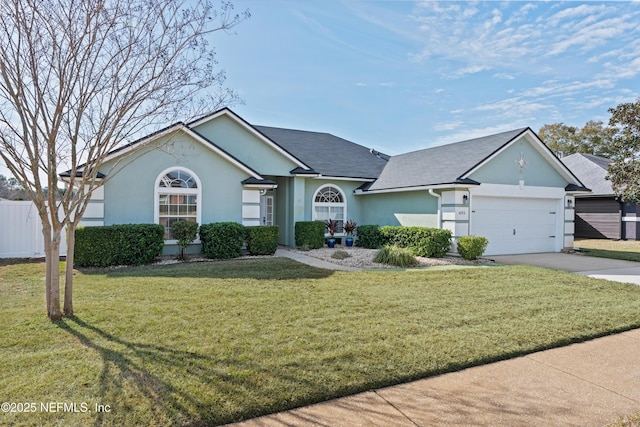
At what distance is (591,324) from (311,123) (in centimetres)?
1990

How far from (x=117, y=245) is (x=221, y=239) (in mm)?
2962

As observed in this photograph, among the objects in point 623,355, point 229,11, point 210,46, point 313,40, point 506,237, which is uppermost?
point 313,40

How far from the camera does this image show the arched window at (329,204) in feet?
57.3

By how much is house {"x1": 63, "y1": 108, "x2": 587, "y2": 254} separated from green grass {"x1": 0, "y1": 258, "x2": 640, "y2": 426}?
396cm

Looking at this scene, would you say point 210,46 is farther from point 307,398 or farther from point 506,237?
point 506,237

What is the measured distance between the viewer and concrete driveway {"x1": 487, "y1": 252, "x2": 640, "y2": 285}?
10.6 metres

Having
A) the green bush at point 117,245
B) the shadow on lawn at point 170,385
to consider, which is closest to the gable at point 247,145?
the green bush at point 117,245

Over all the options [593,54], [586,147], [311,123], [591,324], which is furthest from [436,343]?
[586,147]

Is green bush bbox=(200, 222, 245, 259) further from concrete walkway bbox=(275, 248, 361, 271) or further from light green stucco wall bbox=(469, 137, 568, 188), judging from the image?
light green stucco wall bbox=(469, 137, 568, 188)

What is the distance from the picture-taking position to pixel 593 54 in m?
13.0

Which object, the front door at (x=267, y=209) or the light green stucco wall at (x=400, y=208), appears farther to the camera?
the front door at (x=267, y=209)

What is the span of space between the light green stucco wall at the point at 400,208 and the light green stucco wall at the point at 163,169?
6722mm

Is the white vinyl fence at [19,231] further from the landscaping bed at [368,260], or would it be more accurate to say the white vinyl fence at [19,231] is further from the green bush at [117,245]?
the landscaping bed at [368,260]

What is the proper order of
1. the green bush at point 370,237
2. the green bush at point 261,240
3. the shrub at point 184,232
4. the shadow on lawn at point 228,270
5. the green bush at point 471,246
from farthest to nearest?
1. the green bush at point 370,237
2. the green bush at point 261,240
3. the green bush at point 471,246
4. the shrub at point 184,232
5. the shadow on lawn at point 228,270
